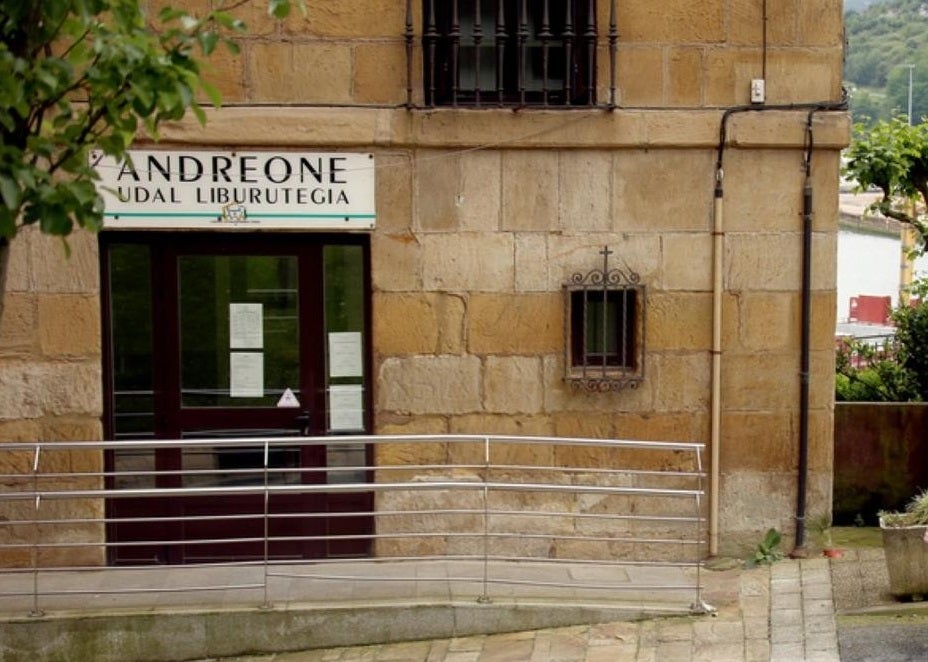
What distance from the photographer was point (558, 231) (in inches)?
377

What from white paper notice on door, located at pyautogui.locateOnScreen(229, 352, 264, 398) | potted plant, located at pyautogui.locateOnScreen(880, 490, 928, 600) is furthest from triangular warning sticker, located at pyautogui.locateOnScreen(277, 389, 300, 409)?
potted plant, located at pyautogui.locateOnScreen(880, 490, 928, 600)

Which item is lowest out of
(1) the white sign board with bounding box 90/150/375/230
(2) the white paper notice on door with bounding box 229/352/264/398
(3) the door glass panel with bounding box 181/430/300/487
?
(3) the door glass panel with bounding box 181/430/300/487

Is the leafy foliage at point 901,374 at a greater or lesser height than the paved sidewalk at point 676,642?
greater

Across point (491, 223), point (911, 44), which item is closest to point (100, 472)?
point (491, 223)

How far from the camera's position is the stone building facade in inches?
371

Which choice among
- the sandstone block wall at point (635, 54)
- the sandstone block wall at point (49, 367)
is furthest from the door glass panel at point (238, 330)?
the sandstone block wall at point (635, 54)

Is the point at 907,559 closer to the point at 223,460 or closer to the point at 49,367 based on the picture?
the point at 223,460

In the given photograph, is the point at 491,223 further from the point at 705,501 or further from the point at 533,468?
the point at 705,501

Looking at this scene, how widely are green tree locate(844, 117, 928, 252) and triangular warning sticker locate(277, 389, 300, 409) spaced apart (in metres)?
5.50

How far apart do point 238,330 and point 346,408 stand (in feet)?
2.88

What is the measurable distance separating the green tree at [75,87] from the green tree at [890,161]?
24.8 feet

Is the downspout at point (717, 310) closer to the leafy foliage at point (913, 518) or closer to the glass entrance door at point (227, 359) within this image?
the leafy foliage at point (913, 518)

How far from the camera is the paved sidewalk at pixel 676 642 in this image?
8.03m

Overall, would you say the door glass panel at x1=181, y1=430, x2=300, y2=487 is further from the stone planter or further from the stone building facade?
the stone planter
